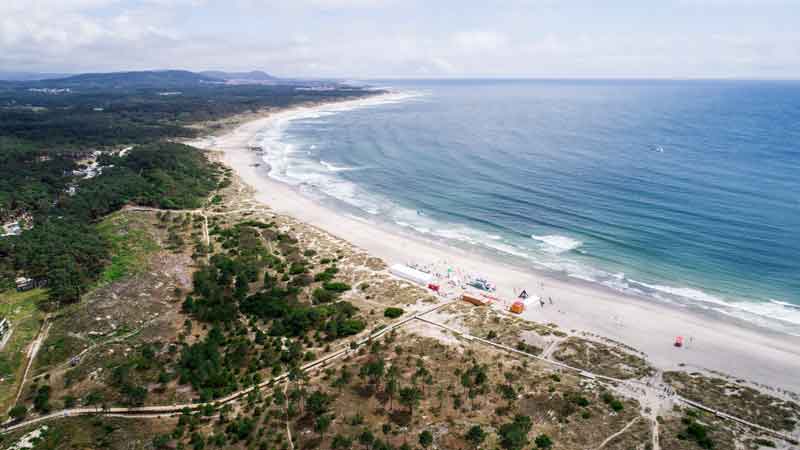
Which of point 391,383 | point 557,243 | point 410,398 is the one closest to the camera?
point 410,398

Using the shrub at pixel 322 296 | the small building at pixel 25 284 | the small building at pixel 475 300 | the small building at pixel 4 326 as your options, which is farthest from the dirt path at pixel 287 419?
the small building at pixel 25 284

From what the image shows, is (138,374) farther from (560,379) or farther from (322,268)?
(560,379)

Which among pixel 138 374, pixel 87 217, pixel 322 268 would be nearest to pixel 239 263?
pixel 322 268

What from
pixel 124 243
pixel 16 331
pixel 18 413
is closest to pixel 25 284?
pixel 16 331

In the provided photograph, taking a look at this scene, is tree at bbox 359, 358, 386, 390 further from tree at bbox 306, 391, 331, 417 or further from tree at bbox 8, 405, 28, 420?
tree at bbox 8, 405, 28, 420

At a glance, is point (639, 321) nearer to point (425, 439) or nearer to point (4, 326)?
point (425, 439)

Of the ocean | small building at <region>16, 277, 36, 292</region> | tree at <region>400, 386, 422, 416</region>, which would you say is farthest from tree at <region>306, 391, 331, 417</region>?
small building at <region>16, 277, 36, 292</region>
